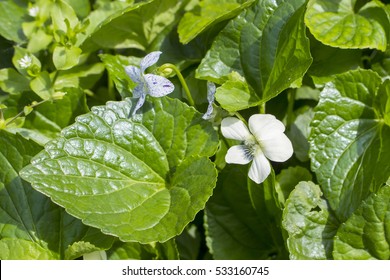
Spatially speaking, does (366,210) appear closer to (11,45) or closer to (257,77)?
(257,77)

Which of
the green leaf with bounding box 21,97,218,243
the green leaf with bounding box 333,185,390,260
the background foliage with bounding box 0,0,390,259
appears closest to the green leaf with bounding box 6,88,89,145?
the background foliage with bounding box 0,0,390,259

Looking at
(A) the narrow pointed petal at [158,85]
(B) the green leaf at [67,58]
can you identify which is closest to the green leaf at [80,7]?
(B) the green leaf at [67,58]

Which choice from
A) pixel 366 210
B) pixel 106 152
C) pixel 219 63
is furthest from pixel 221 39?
pixel 366 210

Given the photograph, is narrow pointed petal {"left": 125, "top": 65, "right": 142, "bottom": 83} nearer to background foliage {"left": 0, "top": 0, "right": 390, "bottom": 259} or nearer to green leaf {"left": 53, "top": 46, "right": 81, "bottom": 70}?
background foliage {"left": 0, "top": 0, "right": 390, "bottom": 259}

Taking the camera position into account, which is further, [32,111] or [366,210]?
[32,111]
